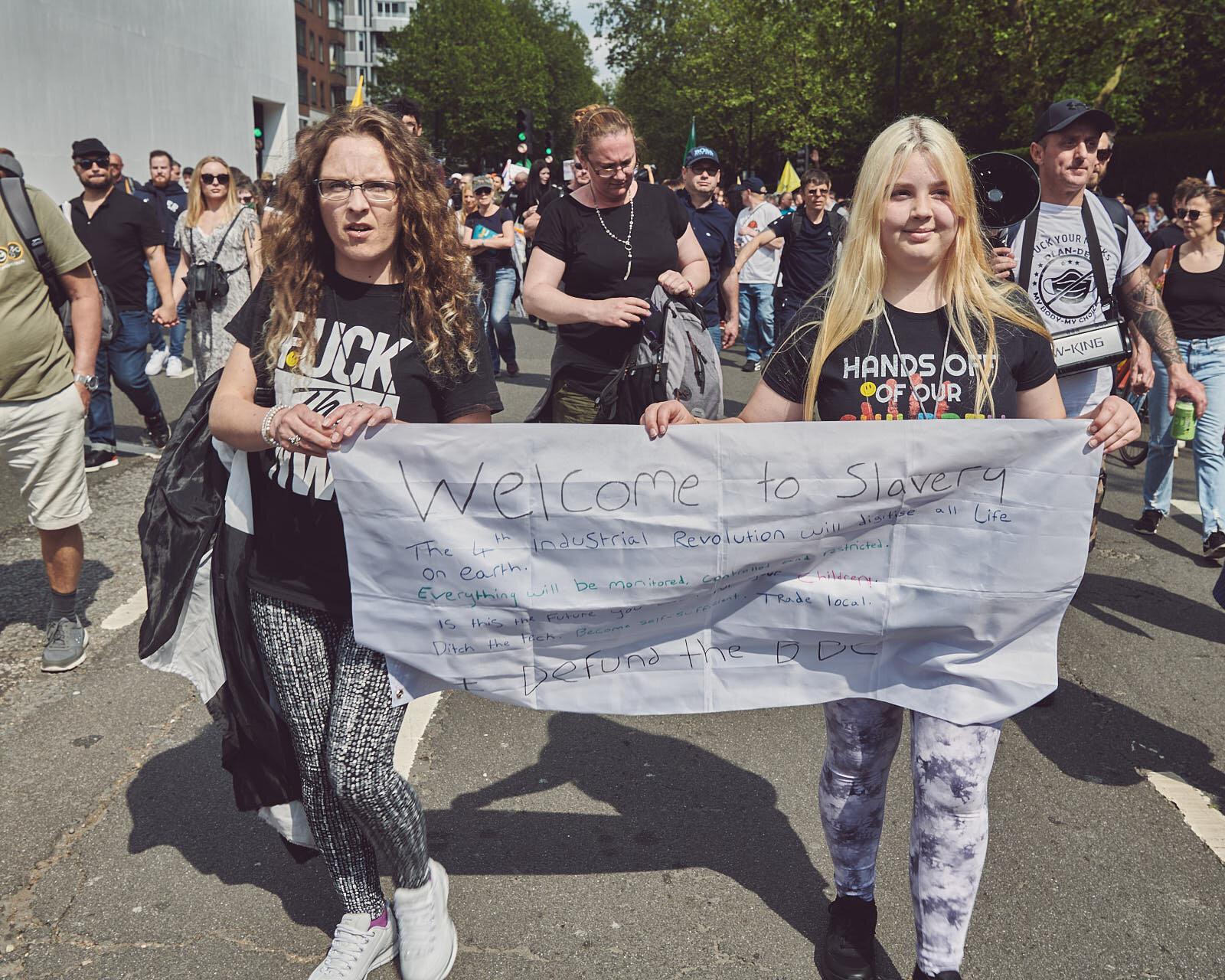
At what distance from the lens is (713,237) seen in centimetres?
739

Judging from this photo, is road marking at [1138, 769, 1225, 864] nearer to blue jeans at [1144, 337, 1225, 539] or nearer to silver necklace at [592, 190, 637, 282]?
silver necklace at [592, 190, 637, 282]

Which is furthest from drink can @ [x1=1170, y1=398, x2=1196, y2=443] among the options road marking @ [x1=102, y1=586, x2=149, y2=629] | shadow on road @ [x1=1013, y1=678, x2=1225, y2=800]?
road marking @ [x1=102, y1=586, x2=149, y2=629]

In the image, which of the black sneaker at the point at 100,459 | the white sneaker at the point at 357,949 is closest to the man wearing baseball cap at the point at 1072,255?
the white sneaker at the point at 357,949

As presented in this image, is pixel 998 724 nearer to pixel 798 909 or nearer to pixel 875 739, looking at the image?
pixel 875 739

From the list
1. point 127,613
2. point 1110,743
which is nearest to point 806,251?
point 1110,743

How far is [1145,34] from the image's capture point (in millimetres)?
28016

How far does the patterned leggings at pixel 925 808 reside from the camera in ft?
7.80

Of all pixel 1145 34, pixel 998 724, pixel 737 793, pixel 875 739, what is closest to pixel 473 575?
pixel 875 739

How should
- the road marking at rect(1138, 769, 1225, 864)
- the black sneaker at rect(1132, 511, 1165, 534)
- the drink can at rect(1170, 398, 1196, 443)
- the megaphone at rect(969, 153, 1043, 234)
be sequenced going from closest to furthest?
the road marking at rect(1138, 769, 1225, 864), the megaphone at rect(969, 153, 1043, 234), the drink can at rect(1170, 398, 1196, 443), the black sneaker at rect(1132, 511, 1165, 534)

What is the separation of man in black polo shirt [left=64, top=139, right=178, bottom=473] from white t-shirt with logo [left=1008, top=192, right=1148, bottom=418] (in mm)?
5735

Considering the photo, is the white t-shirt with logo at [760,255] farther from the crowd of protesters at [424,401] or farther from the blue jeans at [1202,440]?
the crowd of protesters at [424,401]

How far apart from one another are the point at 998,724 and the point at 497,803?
167 cm

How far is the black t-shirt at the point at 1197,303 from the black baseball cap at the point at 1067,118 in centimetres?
275

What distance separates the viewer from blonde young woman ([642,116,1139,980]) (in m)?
2.39
